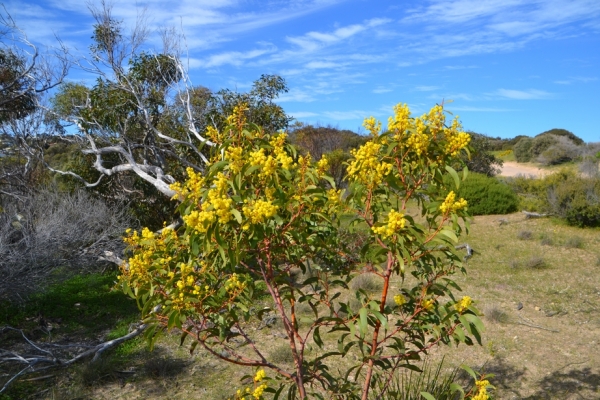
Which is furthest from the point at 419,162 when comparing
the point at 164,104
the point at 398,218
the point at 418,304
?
the point at 164,104

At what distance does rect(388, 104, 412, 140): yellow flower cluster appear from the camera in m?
1.98

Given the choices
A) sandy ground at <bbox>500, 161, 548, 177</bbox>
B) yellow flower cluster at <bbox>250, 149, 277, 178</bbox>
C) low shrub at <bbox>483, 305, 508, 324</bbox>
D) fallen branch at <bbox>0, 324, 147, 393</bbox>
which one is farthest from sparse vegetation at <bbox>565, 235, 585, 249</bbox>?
sandy ground at <bbox>500, 161, 548, 177</bbox>

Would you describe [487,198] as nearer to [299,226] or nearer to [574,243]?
[574,243]

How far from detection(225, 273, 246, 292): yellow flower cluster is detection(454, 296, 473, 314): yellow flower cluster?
95 cm

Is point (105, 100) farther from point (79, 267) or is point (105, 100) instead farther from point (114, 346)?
point (114, 346)

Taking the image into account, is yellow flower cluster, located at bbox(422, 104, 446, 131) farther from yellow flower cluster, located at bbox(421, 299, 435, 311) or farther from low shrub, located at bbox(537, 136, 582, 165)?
low shrub, located at bbox(537, 136, 582, 165)

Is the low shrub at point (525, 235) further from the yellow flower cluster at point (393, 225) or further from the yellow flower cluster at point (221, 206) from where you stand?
the yellow flower cluster at point (221, 206)

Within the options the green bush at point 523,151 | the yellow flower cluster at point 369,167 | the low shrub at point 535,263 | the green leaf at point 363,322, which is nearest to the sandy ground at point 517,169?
the green bush at point 523,151

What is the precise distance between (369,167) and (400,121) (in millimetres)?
230

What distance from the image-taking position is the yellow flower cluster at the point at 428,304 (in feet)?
6.92

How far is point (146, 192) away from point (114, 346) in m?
5.11

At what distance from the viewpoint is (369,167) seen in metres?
1.98

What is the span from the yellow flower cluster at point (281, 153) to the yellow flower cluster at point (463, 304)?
0.93m

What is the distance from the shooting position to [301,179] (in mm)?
2066
